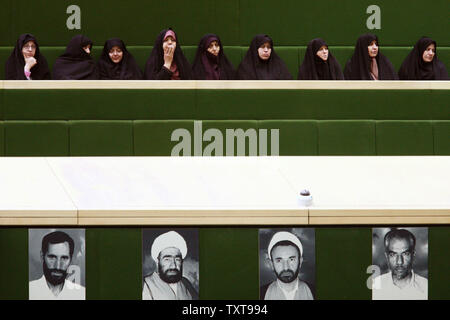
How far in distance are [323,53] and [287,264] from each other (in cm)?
311

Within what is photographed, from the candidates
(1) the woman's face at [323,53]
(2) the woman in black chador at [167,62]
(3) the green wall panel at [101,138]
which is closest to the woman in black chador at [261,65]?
(1) the woman's face at [323,53]

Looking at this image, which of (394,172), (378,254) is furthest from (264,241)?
(394,172)

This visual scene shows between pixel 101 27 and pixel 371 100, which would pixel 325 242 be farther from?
pixel 101 27

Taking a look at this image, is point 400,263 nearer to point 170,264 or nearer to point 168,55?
point 170,264

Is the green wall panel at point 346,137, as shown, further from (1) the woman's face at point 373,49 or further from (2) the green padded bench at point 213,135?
(1) the woman's face at point 373,49

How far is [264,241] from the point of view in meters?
2.27

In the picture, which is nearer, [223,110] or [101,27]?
[223,110]

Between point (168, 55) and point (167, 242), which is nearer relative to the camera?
point (167, 242)

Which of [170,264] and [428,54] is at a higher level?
[428,54]

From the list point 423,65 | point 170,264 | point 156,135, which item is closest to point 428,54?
point 423,65

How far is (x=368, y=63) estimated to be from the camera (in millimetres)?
5543
